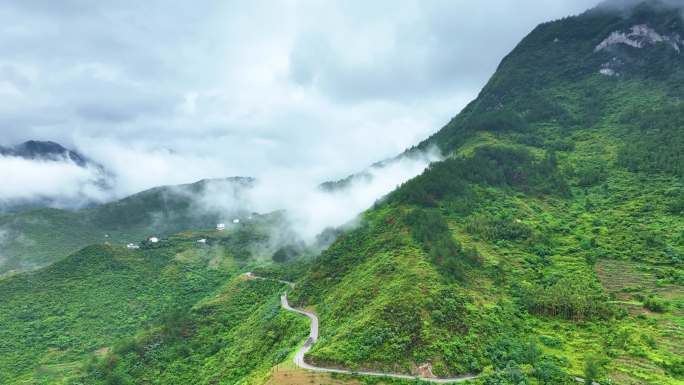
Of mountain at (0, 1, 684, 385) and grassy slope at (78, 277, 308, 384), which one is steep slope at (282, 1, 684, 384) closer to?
mountain at (0, 1, 684, 385)

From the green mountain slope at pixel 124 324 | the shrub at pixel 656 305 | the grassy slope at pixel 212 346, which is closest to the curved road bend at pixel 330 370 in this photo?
the grassy slope at pixel 212 346

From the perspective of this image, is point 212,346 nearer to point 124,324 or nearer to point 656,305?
point 124,324

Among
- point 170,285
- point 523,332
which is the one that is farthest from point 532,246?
point 170,285

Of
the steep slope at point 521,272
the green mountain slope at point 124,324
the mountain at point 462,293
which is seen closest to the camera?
the steep slope at point 521,272

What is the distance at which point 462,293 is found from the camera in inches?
3703

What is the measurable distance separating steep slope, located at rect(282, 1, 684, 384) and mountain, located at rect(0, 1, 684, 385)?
434 mm

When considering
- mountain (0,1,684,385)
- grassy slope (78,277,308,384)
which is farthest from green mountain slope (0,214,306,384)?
mountain (0,1,684,385)

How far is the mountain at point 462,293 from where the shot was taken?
8012cm

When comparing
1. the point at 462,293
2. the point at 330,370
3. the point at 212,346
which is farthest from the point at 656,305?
the point at 212,346

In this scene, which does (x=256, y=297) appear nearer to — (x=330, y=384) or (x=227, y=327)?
(x=227, y=327)

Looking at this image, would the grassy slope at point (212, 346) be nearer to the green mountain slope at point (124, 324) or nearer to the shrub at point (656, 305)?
the green mountain slope at point (124, 324)

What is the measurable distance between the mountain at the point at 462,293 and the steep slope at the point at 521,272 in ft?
1.42

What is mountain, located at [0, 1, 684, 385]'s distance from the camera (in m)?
80.1

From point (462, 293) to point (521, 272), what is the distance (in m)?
24.6
